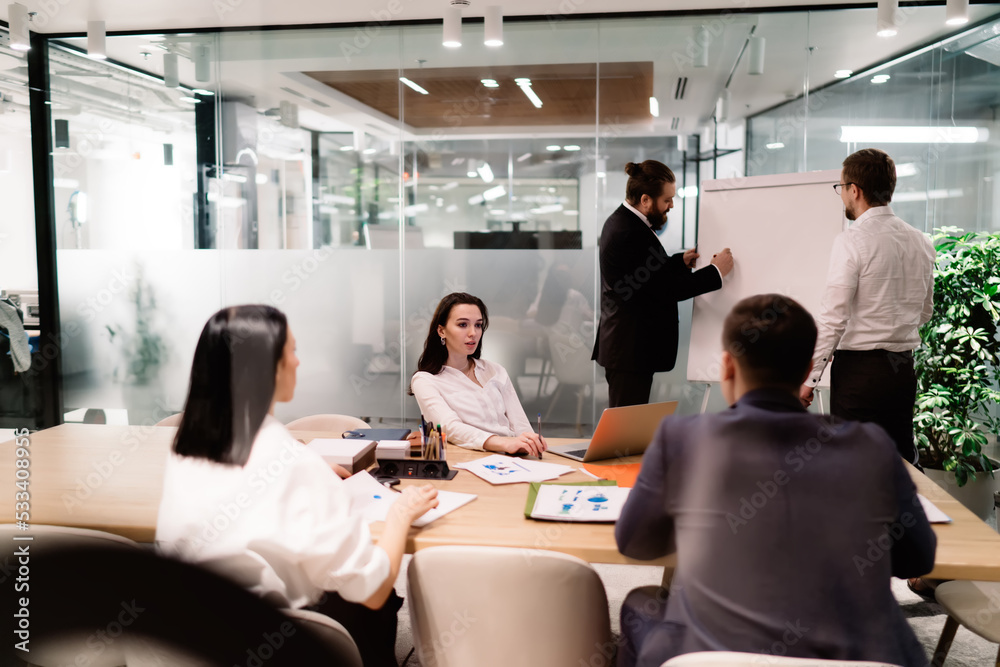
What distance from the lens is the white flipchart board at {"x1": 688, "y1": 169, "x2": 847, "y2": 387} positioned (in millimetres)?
3250

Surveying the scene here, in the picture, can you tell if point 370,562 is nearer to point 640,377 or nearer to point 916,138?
point 640,377

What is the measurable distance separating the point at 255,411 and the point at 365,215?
10.7 ft

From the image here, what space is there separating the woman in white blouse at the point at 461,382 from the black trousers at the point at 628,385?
0.88 metres

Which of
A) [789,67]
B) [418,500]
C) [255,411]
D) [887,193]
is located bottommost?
[418,500]

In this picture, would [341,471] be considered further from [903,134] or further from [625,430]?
[903,134]

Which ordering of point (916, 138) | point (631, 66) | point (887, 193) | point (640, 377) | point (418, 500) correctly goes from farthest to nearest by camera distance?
point (631, 66), point (916, 138), point (640, 377), point (887, 193), point (418, 500)

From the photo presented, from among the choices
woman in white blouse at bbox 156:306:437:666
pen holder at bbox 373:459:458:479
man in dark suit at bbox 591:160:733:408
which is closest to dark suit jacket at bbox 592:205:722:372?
man in dark suit at bbox 591:160:733:408

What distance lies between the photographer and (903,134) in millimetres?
4027

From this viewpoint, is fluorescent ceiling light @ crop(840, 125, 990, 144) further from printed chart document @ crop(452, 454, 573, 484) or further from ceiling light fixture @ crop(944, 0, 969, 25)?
printed chart document @ crop(452, 454, 573, 484)

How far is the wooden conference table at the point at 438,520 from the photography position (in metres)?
1.54

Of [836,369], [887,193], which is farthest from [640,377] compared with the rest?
[887,193]

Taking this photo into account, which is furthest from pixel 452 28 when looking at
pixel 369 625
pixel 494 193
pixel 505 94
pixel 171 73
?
pixel 369 625

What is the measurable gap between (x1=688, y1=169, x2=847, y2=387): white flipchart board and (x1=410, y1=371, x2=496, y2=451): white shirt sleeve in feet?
4.62

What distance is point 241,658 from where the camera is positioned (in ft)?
4.76
